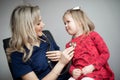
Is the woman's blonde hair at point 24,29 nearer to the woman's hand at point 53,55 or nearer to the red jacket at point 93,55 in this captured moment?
the woman's hand at point 53,55

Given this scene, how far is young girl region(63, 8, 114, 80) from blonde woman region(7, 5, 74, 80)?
0.29 ft

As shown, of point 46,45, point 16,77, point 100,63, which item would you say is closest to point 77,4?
point 46,45

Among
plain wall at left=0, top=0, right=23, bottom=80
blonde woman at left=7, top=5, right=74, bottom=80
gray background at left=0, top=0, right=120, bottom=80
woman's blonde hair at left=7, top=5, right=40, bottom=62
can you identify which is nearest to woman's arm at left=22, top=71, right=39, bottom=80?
blonde woman at left=7, top=5, right=74, bottom=80

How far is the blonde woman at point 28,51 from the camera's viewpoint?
1.39 meters

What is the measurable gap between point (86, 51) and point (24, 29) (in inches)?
20.0

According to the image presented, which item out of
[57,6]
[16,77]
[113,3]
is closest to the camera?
[16,77]

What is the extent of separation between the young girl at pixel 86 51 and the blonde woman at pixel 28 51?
0.09 meters

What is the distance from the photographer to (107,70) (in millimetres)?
1483

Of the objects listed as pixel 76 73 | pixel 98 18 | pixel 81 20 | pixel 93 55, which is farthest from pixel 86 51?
pixel 98 18

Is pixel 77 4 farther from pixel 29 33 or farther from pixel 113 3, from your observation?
pixel 29 33

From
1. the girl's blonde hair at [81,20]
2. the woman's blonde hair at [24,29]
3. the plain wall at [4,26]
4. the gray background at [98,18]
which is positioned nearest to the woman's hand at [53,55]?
the woman's blonde hair at [24,29]

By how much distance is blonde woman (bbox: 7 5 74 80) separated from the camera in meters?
1.39

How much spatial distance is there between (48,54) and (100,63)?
1.37ft

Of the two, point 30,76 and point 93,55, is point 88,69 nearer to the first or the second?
point 93,55
